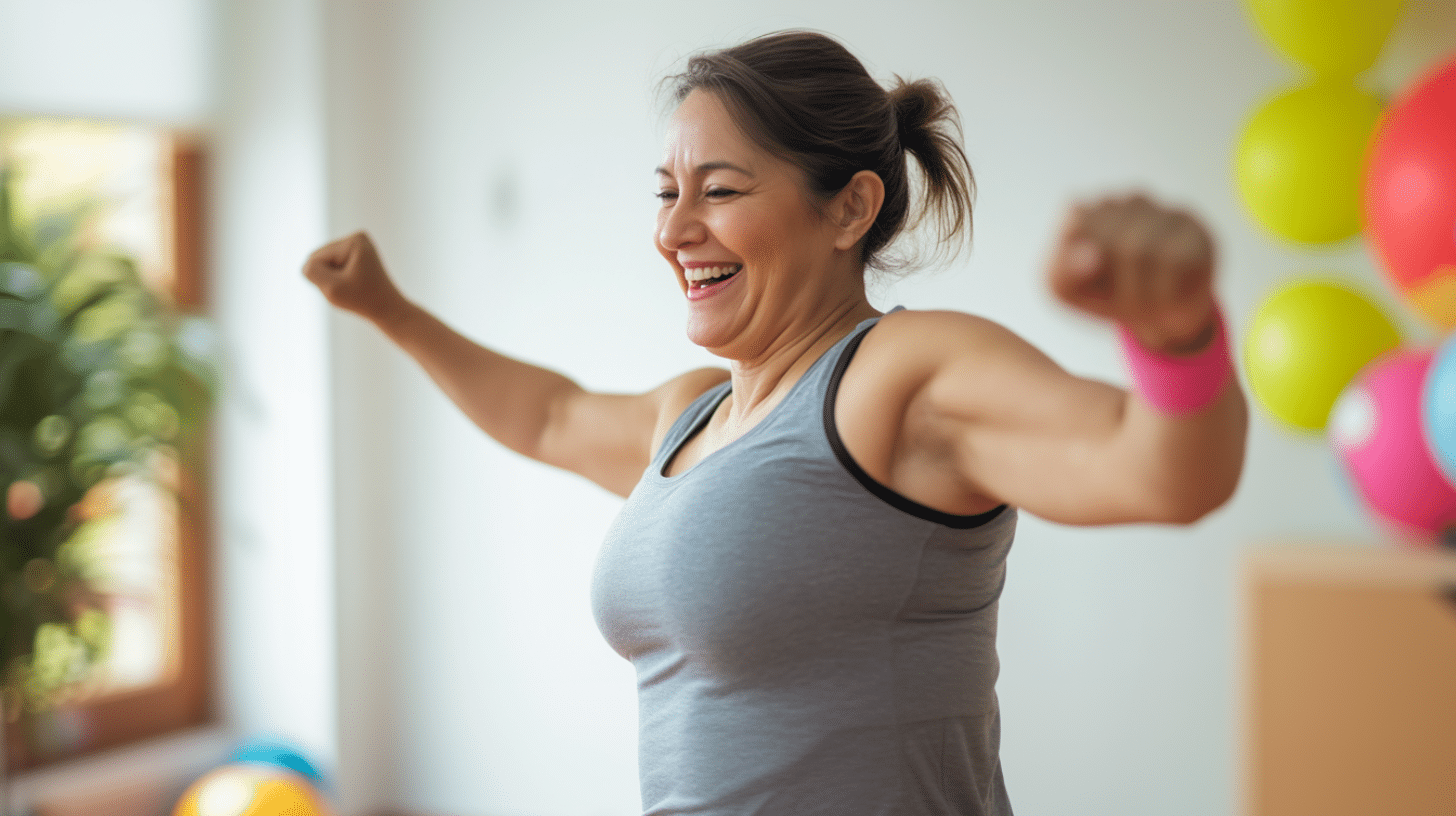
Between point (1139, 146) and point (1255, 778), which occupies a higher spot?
point (1139, 146)

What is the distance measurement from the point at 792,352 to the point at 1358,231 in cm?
167

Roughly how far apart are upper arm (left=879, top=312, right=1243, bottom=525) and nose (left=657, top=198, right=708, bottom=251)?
284mm

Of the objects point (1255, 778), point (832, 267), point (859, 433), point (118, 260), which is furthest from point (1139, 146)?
point (118, 260)

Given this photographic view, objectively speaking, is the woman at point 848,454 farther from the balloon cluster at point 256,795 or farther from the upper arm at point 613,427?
the balloon cluster at point 256,795

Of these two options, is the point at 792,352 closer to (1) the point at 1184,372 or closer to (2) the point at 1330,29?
(1) the point at 1184,372

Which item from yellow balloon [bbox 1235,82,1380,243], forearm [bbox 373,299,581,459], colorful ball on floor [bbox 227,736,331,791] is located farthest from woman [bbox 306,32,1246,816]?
colorful ball on floor [bbox 227,736,331,791]

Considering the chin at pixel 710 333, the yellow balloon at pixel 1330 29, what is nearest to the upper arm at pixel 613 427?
the chin at pixel 710 333

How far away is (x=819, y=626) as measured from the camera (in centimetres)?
87

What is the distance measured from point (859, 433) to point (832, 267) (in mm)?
260

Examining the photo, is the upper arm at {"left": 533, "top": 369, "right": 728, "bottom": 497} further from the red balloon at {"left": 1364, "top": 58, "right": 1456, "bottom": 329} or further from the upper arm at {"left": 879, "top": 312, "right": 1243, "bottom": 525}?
the red balloon at {"left": 1364, "top": 58, "right": 1456, "bottom": 329}

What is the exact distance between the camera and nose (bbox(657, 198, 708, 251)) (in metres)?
1.06

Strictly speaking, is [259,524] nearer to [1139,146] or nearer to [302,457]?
[302,457]

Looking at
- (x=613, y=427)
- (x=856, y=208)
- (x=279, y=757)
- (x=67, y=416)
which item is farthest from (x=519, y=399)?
(x=279, y=757)

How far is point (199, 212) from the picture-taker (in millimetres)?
3512
